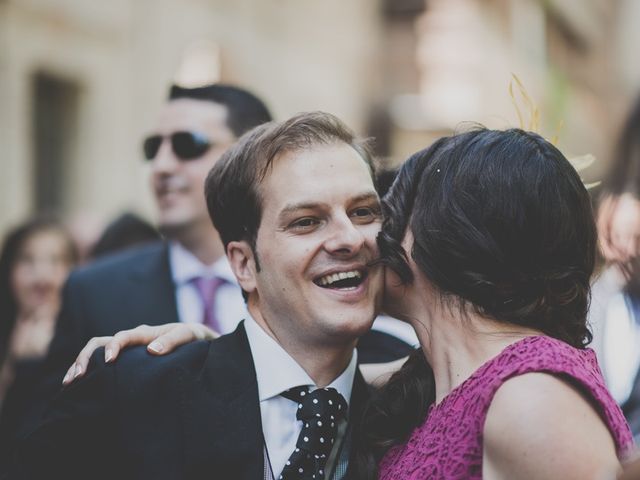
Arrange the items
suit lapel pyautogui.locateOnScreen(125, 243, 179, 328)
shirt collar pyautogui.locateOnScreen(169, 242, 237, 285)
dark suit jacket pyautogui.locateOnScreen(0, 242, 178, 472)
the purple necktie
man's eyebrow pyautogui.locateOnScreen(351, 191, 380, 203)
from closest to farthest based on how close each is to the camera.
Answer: man's eyebrow pyautogui.locateOnScreen(351, 191, 380, 203)
dark suit jacket pyautogui.locateOnScreen(0, 242, 178, 472)
suit lapel pyautogui.locateOnScreen(125, 243, 179, 328)
the purple necktie
shirt collar pyautogui.locateOnScreen(169, 242, 237, 285)

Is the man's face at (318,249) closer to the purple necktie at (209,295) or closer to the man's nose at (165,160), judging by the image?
the purple necktie at (209,295)

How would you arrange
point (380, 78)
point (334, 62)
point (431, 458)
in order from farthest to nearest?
point (380, 78), point (334, 62), point (431, 458)

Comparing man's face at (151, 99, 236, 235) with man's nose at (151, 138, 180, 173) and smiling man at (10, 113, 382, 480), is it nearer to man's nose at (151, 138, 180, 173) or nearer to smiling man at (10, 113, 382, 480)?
man's nose at (151, 138, 180, 173)

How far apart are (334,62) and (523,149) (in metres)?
16.0

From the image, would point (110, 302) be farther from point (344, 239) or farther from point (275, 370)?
point (344, 239)

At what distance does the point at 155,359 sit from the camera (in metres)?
3.39

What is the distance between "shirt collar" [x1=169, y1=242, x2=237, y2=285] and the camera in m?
5.06

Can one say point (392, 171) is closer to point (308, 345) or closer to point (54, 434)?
point (308, 345)

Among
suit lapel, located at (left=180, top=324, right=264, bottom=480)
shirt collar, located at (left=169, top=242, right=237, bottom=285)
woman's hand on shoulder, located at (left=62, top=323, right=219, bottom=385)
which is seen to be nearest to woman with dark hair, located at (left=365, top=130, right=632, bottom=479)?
suit lapel, located at (left=180, top=324, right=264, bottom=480)

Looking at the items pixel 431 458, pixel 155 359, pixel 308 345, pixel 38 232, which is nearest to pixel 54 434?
pixel 155 359

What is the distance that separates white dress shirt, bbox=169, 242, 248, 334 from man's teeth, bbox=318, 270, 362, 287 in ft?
5.06

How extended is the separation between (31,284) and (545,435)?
5.01m

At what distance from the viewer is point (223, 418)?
3.24 m

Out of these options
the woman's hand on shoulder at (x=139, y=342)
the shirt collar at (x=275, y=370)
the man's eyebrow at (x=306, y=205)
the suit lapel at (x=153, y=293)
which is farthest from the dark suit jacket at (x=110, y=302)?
the man's eyebrow at (x=306, y=205)
